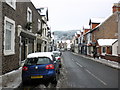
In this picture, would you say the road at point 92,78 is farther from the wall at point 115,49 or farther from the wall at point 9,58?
the wall at point 115,49

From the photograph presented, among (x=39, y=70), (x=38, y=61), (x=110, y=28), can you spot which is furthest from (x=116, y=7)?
(x=39, y=70)

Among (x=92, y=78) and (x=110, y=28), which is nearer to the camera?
(x=92, y=78)

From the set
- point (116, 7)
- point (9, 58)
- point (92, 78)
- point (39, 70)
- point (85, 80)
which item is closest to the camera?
point (39, 70)

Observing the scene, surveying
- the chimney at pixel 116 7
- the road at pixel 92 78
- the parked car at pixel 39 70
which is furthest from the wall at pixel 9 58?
the chimney at pixel 116 7

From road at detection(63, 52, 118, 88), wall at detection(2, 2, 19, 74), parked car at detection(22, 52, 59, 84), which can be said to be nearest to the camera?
parked car at detection(22, 52, 59, 84)

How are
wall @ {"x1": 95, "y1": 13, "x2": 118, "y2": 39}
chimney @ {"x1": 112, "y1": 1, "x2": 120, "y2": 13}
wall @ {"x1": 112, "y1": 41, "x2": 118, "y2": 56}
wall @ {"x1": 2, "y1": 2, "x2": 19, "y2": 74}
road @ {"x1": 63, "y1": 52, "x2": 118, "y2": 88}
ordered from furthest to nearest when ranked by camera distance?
wall @ {"x1": 95, "y1": 13, "x2": 118, "y2": 39} < chimney @ {"x1": 112, "y1": 1, "x2": 120, "y2": 13} < wall @ {"x1": 112, "y1": 41, "x2": 118, "y2": 56} < wall @ {"x1": 2, "y1": 2, "x2": 19, "y2": 74} < road @ {"x1": 63, "y1": 52, "x2": 118, "y2": 88}

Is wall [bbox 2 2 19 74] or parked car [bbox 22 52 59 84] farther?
wall [bbox 2 2 19 74]

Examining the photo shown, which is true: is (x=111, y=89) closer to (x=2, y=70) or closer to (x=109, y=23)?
(x=2, y=70)

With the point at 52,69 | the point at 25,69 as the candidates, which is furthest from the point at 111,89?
the point at 25,69

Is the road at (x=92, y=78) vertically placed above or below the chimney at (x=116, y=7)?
below

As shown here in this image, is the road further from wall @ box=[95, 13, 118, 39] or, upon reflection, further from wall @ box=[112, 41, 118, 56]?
wall @ box=[95, 13, 118, 39]

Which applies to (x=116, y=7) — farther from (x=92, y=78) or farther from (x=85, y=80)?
(x=85, y=80)

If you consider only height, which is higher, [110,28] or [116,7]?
[116,7]

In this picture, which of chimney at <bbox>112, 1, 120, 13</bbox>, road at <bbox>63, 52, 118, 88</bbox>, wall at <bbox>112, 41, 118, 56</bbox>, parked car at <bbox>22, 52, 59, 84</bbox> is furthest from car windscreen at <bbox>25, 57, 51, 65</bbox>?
chimney at <bbox>112, 1, 120, 13</bbox>
